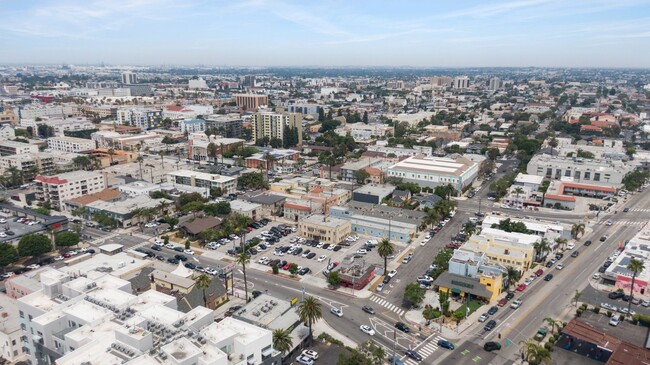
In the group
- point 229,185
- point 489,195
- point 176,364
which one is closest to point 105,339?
point 176,364

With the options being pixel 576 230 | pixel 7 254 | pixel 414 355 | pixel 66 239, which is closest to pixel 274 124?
pixel 66 239

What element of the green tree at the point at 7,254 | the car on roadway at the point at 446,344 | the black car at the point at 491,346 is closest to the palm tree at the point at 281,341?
the car on roadway at the point at 446,344

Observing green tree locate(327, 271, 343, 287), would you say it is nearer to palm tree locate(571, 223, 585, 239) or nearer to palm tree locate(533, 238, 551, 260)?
palm tree locate(533, 238, 551, 260)

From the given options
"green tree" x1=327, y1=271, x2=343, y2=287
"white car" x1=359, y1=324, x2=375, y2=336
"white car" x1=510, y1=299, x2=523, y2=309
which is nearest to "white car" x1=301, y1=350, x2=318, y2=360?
"white car" x1=359, y1=324, x2=375, y2=336

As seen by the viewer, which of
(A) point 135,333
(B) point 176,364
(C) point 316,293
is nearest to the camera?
(B) point 176,364

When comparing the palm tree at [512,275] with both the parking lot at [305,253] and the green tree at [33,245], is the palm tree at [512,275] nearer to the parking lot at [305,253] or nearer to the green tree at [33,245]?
the parking lot at [305,253]

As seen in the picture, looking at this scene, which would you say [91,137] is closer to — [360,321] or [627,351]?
[360,321]

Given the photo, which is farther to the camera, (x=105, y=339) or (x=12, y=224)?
(x=12, y=224)
